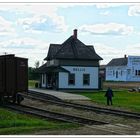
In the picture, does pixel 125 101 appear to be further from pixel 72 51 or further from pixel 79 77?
pixel 72 51

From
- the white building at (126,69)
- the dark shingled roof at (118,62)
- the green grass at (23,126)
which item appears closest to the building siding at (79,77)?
the green grass at (23,126)

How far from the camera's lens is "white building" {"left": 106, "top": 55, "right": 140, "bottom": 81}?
317ft

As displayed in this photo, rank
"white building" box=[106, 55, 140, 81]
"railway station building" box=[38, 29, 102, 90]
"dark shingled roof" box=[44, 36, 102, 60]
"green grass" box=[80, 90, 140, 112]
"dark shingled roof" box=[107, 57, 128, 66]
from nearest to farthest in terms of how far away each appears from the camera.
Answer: "green grass" box=[80, 90, 140, 112] < "railway station building" box=[38, 29, 102, 90] < "dark shingled roof" box=[44, 36, 102, 60] < "white building" box=[106, 55, 140, 81] < "dark shingled roof" box=[107, 57, 128, 66]

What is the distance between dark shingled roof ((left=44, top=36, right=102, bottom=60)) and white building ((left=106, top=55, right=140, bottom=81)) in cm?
3944

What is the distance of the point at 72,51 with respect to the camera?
182 feet

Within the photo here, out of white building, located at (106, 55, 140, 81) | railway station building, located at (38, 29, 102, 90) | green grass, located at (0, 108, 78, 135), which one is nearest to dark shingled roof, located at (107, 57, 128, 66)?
white building, located at (106, 55, 140, 81)

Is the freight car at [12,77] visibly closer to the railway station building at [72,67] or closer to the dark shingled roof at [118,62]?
the railway station building at [72,67]

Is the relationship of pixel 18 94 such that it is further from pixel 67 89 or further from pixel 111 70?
pixel 111 70

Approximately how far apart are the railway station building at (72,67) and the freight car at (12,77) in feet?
67.6

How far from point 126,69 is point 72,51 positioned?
4365 cm

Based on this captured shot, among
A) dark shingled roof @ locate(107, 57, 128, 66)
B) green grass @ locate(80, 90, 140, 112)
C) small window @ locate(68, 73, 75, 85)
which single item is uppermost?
dark shingled roof @ locate(107, 57, 128, 66)

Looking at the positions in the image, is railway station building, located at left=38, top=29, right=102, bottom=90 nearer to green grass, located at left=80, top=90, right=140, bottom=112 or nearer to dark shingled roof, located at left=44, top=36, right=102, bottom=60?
dark shingled roof, located at left=44, top=36, right=102, bottom=60

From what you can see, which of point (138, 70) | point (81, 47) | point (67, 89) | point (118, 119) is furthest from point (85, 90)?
point (138, 70)

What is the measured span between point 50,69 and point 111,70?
5502cm
